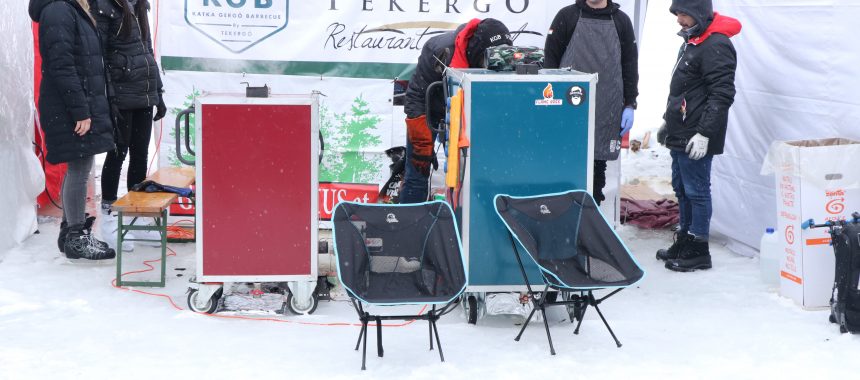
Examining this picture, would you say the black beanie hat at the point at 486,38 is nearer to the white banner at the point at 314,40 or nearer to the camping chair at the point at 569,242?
the camping chair at the point at 569,242

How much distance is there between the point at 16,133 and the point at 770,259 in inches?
174

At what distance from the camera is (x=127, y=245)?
615 cm

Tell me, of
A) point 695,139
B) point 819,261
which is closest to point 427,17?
point 695,139

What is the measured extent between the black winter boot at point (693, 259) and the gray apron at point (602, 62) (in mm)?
682

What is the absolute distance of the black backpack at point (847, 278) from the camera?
4.66 metres

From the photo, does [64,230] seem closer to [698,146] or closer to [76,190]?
[76,190]

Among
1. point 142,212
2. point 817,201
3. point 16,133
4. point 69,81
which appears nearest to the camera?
point 817,201

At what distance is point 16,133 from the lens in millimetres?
6281

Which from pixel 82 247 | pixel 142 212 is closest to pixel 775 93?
pixel 142 212

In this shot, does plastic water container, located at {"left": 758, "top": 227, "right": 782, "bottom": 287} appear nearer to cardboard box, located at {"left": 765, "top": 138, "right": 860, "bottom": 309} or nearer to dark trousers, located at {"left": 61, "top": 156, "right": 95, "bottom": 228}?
cardboard box, located at {"left": 765, "top": 138, "right": 860, "bottom": 309}

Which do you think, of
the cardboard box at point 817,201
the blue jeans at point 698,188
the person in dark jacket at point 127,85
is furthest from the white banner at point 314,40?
the cardboard box at point 817,201

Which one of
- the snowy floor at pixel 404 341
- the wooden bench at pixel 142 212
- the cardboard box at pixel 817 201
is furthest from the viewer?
the wooden bench at pixel 142 212

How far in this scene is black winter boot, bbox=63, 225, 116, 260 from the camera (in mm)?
5785

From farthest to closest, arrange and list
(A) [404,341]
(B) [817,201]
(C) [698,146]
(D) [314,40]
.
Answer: (D) [314,40], (C) [698,146], (B) [817,201], (A) [404,341]
